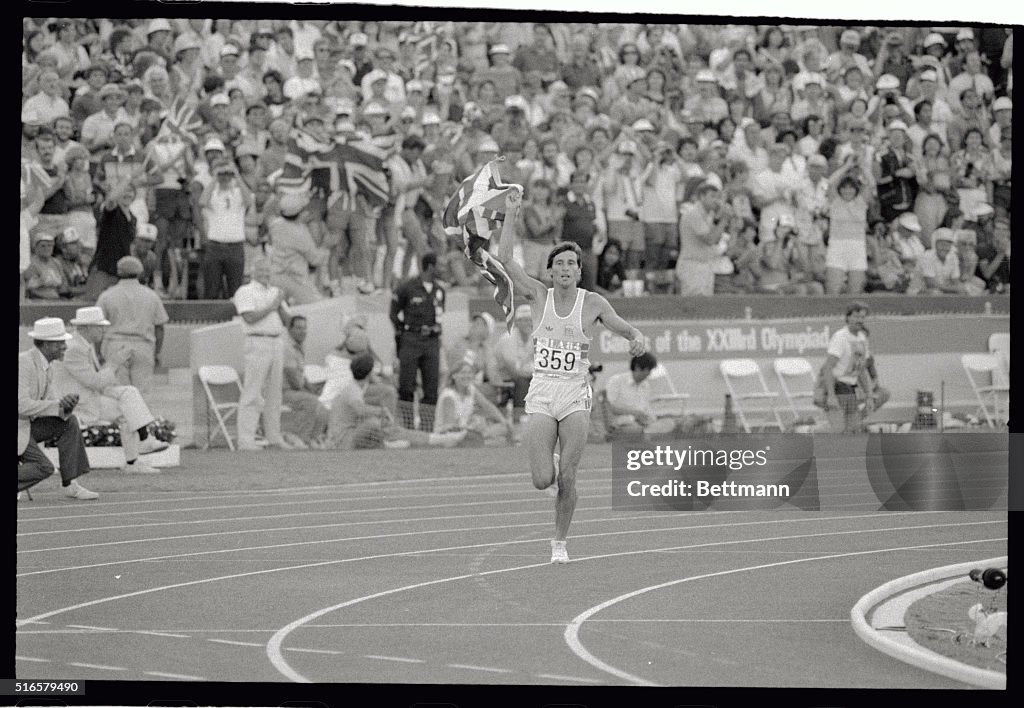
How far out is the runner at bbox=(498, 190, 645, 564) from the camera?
30.0 ft

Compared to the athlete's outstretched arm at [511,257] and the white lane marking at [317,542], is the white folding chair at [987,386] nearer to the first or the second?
the white lane marking at [317,542]

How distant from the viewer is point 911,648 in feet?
23.6

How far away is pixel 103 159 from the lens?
13.8 meters

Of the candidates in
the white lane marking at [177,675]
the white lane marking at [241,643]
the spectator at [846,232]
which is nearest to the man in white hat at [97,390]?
the white lane marking at [241,643]

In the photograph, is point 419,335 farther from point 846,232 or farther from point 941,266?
point 941,266

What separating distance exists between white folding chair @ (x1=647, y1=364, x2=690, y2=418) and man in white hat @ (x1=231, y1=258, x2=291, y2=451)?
10.8ft

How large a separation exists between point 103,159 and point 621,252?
185 inches

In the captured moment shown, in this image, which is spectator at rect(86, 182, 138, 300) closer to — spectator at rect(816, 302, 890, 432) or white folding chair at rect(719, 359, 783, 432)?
white folding chair at rect(719, 359, 783, 432)

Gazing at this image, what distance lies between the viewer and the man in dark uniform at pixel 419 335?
48.0ft

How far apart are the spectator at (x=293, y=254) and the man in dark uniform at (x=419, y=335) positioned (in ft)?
2.51

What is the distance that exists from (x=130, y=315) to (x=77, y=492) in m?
2.48

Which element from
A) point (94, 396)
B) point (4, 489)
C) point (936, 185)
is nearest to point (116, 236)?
point (94, 396)

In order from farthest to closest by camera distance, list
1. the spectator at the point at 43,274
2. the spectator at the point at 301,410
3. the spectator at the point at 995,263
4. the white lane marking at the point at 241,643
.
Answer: the spectator at the point at 995,263 < the spectator at the point at 301,410 < the spectator at the point at 43,274 < the white lane marking at the point at 241,643

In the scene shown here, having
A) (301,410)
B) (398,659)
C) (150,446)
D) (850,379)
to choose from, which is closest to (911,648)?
(398,659)
